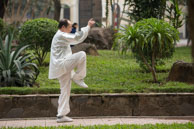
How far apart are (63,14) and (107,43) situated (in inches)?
1280

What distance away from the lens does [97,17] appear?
43.0 metres

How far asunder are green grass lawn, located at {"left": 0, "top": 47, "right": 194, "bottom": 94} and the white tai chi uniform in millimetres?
1086

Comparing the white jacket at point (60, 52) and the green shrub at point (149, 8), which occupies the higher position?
the green shrub at point (149, 8)

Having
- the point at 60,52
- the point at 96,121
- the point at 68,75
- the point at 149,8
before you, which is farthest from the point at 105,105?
the point at 149,8

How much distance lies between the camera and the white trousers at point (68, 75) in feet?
25.1

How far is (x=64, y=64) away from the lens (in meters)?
7.63

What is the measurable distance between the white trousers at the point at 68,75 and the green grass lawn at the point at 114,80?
1069mm

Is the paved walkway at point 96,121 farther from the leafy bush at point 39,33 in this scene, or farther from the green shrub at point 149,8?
the green shrub at point 149,8

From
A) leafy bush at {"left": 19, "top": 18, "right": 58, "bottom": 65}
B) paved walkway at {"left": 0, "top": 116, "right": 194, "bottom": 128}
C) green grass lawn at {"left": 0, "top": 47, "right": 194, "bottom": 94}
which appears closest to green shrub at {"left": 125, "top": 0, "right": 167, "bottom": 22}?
green grass lawn at {"left": 0, "top": 47, "right": 194, "bottom": 94}

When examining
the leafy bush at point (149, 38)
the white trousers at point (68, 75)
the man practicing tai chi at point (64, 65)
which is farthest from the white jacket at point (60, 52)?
the leafy bush at point (149, 38)

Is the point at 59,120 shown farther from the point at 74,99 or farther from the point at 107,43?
the point at 107,43

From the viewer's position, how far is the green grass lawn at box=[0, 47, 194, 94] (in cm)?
895

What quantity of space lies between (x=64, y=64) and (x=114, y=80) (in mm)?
3293

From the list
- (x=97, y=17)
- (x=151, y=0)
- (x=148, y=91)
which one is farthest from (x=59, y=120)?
(x=97, y=17)
